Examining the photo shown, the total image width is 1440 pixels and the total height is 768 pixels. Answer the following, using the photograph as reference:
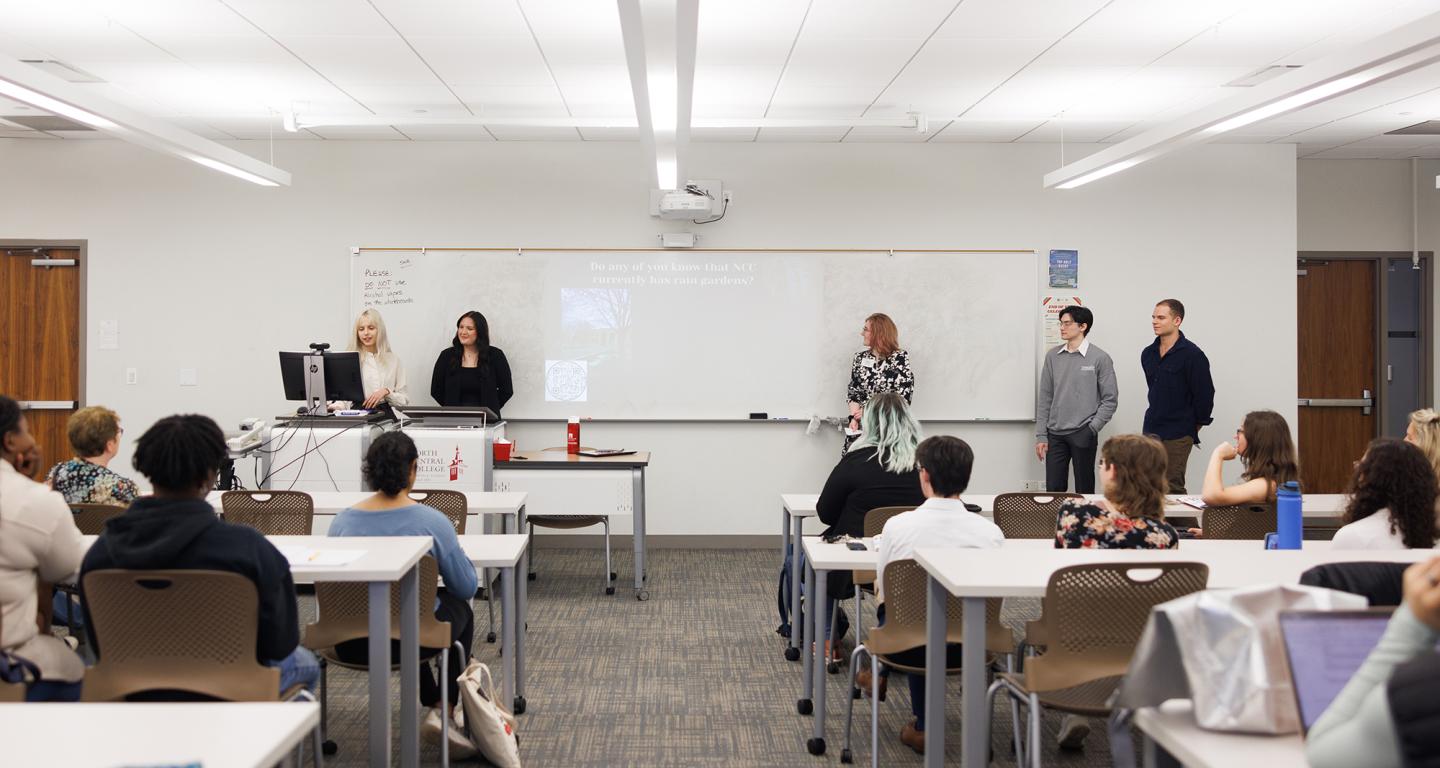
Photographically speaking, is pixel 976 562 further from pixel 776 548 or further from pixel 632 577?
pixel 776 548

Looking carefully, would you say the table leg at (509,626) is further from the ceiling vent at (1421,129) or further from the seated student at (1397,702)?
the ceiling vent at (1421,129)

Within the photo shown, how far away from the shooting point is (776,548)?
6.74 metres

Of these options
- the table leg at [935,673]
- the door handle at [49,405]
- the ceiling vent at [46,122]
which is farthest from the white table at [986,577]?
the door handle at [49,405]

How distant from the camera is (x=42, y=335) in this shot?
6.59 m

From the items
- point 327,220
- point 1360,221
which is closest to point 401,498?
point 327,220

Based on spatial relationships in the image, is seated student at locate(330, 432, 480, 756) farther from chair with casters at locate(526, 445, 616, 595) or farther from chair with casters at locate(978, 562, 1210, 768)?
chair with casters at locate(526, 445, 616, 595)

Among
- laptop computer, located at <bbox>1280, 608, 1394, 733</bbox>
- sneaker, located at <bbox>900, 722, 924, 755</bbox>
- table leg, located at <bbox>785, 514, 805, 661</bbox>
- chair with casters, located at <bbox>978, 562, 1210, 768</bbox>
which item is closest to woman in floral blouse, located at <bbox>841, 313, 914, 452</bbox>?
table leg, located at <bbox>785, 514, 805, 661</bbox>

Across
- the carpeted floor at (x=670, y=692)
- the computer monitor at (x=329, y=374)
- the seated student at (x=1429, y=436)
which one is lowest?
the carpeted floor at (x=670, y=692)

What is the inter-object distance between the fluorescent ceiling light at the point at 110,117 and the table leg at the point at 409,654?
8.54 ft

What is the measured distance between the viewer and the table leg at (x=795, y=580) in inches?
159

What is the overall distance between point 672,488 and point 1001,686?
4331 mm

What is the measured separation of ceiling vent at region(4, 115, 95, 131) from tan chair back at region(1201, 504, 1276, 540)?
6.41 meters

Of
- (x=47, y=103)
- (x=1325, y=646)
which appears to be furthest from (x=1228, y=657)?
(x=47, y=103)

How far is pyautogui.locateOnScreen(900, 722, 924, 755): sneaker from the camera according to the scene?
3191mm
